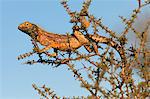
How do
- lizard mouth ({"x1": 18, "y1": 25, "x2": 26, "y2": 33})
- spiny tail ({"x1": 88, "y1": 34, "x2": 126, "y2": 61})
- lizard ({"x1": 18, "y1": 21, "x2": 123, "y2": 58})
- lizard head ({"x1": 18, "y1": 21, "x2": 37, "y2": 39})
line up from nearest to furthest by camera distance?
spiny tail ({"x1": 88, "y1": 34, "x2": 126, "y2": 61}) → lizard ({"x1": 18, "y1": 21, "x2": 123, "y2": 58}) → lizard head ({"x1": 18, "y1": 21, "x2": 37, "y2": 39}) → lizard mouth ({"x1": 18, "y1": 25, "x2": 26, "y2": 33})

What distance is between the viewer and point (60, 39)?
28.6ft

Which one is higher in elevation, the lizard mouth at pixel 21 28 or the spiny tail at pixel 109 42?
the lizard mouth at pixel 21 28

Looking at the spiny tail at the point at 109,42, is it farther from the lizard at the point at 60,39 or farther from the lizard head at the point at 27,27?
the lizard head at the point at 27,27

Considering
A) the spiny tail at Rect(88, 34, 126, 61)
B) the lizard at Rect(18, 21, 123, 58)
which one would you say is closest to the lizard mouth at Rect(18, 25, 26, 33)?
the lizard at Rect(18, 21, 123, 58)

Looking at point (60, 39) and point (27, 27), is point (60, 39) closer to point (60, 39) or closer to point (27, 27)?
point (60, 39)

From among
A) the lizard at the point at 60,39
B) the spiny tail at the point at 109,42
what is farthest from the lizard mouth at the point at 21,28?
the spiny tail at the point at 109,42

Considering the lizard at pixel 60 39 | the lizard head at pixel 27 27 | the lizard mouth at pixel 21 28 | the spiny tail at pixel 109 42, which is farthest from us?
the lizard mouth at pixel 21 28

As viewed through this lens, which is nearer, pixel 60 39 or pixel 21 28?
pixel 60 39

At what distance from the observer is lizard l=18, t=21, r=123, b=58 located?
7.93m

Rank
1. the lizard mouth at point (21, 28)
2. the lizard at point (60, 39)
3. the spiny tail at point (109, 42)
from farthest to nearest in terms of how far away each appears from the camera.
Answer: 1. the lizard mouth at point (21, 28)
2. the lizard at point (60, 39)
3. the spiny tail at point (109, 42)

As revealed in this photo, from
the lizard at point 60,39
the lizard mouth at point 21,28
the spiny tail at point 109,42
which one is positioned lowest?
the spiny tail at point 109,42

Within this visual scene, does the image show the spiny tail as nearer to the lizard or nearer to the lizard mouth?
the lizard

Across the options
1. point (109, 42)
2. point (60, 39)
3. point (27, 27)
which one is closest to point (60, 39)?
point (60, 39)

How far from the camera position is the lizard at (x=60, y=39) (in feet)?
26.0
